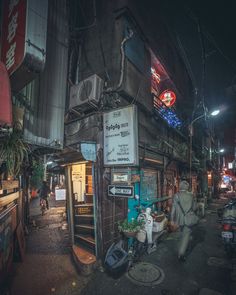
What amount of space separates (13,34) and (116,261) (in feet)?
24.1

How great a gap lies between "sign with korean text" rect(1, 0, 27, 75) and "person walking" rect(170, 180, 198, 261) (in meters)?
7.14

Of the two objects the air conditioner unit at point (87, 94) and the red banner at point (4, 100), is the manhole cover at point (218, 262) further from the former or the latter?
the red banner at point (4, 100)

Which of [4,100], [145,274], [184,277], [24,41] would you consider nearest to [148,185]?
[145,274]

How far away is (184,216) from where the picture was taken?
744 cm

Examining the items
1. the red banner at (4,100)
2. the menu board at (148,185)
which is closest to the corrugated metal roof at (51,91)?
the red banner at (4,100)

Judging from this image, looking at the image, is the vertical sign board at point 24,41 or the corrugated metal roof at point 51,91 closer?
the vertical sign board at point 24,41

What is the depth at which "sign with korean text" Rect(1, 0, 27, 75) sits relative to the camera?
189 inches

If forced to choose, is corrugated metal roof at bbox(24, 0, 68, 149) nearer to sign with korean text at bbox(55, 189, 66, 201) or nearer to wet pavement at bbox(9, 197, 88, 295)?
wet pavement at bbox(9, 197, 88, 295)

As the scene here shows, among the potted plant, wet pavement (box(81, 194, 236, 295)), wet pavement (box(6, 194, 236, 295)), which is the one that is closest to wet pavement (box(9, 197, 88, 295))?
wet pavement (box(6, 194, 236, 295))

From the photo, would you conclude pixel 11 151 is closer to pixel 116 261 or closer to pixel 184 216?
pixel 116 261

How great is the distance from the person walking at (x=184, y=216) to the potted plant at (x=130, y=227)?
5.01 feet

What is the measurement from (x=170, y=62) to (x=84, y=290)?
14947 mm

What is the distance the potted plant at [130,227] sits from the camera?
6.83 m

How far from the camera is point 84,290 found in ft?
17.6
